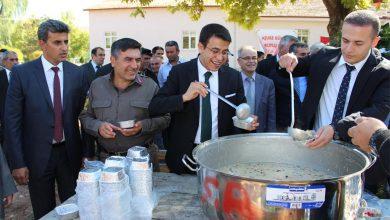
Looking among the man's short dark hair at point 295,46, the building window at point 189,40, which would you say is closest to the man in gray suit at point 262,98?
the man's short dark hair at point 295,46

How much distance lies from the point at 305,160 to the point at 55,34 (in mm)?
2111

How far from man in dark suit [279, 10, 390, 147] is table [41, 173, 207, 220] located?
0.82 m

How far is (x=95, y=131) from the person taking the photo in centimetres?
245

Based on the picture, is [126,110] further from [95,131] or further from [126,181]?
[126,181]

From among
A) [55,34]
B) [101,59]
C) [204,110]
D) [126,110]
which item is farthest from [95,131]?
[101,59]

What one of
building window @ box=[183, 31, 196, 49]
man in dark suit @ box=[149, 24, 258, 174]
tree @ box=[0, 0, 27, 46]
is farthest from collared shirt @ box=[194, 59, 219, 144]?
tree @ box=[0, 0, 27, 46]

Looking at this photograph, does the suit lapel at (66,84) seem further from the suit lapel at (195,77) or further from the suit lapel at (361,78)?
the suit lapel at (361,78)

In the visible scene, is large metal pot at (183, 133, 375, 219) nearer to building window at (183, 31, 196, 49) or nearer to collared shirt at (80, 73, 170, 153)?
collared shirt at (80, 73, 170, 153)

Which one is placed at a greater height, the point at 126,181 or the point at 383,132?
the point at 383,132

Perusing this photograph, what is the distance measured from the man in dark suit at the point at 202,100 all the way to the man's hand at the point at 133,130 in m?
0.12

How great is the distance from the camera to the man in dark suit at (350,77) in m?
2.08

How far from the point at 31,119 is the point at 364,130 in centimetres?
231

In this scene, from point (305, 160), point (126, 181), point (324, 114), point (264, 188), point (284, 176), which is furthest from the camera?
point (324, 114)

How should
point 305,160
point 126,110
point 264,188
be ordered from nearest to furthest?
point 264,188, point 305,160, point 126,110
